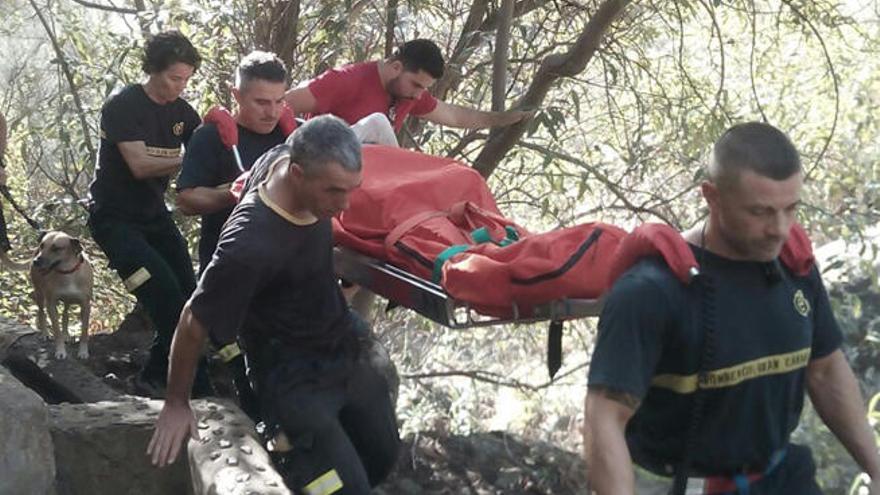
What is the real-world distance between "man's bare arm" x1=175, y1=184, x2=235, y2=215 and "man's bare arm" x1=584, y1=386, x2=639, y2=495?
249 centimetres

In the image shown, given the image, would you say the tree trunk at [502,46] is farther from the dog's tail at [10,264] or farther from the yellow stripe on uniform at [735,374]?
the yellow stripe on uniform at [735,374]

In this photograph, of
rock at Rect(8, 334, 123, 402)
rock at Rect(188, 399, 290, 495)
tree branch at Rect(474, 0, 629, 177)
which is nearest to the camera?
rock at Rect(188, 399, 290, 495)

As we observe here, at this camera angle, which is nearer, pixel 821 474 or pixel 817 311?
pixel 817 311

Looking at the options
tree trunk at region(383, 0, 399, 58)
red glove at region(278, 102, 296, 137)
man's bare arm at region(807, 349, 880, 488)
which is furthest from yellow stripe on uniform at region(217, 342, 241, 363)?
tree trunk at region(383, 0, 399, 58)

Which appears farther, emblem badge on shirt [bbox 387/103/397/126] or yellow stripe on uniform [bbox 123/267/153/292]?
Answer: emblem badge on shirt [bbox 387/103/397/126]

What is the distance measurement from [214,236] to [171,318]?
1.96ft

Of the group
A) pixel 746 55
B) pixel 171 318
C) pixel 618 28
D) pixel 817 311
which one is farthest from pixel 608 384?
pixel 746 55

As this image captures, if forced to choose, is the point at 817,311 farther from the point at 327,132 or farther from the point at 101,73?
the point at 101,73

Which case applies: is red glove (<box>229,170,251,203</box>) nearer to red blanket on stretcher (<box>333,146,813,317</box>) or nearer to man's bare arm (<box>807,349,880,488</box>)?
red blanket on stretcher (<box>333,146,813,317</box>)

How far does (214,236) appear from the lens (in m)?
5.34

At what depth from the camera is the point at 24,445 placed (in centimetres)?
459

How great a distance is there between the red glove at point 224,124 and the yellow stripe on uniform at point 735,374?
2.60 meters

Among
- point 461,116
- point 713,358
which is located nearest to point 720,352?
point 713,358

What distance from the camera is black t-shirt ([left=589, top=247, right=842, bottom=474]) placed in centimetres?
286
